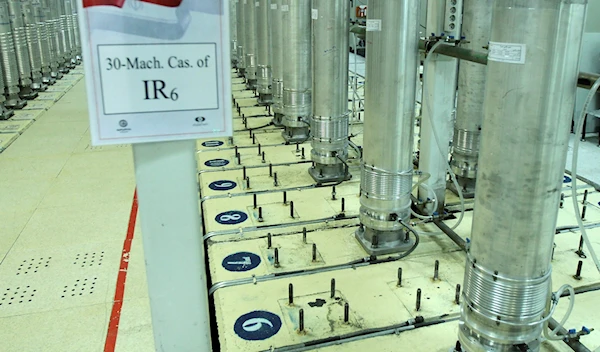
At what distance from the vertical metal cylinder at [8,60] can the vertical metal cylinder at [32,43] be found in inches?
32.6

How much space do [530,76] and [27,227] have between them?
4.19 m

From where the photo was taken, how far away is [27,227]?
445 centimetres

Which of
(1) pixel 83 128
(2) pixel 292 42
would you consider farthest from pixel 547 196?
(1) pixel 83 128

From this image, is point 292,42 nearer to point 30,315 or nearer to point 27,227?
point 27,227

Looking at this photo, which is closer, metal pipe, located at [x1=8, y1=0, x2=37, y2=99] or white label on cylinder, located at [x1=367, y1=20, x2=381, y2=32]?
white label on cylinder, located at [x1=367, y1=20, x2=381, y2=32]

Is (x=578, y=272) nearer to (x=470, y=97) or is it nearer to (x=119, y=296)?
(x=470, y=97)

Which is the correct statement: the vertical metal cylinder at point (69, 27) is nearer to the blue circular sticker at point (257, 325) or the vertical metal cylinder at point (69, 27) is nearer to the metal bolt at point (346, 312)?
the blue circular sticker at point (257, 325)

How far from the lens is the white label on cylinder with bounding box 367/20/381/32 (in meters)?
3.20

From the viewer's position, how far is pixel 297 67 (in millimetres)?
5699

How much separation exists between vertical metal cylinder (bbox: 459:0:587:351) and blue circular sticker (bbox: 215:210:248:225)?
2.24 m

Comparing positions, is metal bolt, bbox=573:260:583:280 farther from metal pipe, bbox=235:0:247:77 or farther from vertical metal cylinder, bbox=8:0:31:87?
vertical metal cylinder, bbox=8:0:31:87

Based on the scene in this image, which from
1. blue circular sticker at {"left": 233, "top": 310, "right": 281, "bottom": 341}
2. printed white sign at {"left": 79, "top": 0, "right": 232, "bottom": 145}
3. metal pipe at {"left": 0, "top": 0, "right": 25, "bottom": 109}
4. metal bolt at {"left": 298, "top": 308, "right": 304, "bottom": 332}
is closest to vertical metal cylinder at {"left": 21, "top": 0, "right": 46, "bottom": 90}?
metal pipe at {"left": 0, "top": 0, "right": 25, "bottom": 109}

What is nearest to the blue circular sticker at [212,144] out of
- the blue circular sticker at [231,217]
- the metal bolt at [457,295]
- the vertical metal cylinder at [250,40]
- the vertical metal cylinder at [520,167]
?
the blue circular sticker at [231,217]

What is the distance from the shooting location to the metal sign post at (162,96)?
4.65ft
